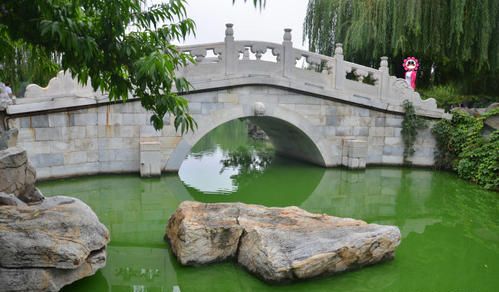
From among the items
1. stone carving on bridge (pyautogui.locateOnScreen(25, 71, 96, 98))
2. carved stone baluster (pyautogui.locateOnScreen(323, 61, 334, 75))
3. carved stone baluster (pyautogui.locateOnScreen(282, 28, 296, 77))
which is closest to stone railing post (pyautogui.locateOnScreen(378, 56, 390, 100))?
carved stone baluster (pyautogui.locateOnScreen(323, 61, 334, 75))

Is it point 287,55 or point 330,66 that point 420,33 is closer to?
point 330,66

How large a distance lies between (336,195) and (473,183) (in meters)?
3.05

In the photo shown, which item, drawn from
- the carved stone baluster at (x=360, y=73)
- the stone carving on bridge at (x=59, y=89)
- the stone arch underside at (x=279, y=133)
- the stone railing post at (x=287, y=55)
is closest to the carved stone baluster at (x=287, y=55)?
the stone railing post at (x=287, y=55)

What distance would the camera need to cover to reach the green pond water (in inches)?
130

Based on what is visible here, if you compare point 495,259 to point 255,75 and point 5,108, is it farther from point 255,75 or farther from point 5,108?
point 5,108

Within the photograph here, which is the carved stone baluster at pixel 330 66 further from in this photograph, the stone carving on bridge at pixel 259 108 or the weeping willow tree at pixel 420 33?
the weeping willow tree at pixel 420 33

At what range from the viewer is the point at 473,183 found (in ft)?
24.2

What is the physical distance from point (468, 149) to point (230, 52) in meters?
5.35

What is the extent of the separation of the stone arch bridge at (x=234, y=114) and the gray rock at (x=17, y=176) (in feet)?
8.70

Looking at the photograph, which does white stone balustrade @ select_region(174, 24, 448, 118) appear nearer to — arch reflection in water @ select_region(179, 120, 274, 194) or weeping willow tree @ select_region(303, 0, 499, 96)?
weeping willow tree @ select_region(303, 0, 499, 96)

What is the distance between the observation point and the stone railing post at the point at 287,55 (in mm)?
7730

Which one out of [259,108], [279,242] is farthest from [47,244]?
[259,108]

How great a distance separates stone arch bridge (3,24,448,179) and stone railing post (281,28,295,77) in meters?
0.02

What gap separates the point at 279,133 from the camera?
10.2 m
